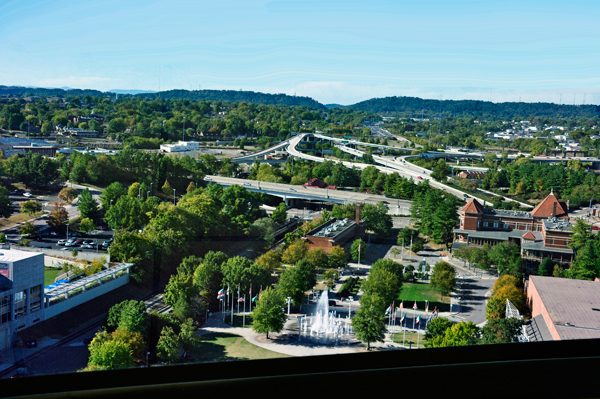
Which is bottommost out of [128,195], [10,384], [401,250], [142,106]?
[401,250]

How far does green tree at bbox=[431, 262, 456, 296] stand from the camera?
533 centimetres

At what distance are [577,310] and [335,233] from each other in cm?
554

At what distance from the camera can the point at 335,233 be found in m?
6.83

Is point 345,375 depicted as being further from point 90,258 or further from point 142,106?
point 142,106

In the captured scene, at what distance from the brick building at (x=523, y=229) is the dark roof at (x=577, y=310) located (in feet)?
15.2

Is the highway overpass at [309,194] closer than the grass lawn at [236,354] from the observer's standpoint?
No

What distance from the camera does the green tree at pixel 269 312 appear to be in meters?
3.24

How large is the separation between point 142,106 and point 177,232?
578cm

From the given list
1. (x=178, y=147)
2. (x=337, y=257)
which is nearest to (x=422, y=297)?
(x=337, y=257)

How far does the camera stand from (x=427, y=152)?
61.9 feet

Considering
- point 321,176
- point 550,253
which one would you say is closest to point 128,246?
point 550,253

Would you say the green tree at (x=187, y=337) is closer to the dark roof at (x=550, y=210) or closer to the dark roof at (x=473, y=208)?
the dark roof at (x=473, y=208)

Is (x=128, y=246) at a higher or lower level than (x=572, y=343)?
Answer: lower

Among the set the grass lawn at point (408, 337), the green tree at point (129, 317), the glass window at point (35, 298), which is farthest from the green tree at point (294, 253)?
the glass window at point (35, 298)
